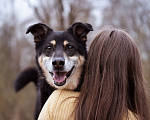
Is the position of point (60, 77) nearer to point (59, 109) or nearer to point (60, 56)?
point (60, 56)

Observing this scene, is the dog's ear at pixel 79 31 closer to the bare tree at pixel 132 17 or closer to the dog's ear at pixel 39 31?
the dog's ear at pixel 39 31

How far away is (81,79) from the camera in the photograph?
2.79 metres

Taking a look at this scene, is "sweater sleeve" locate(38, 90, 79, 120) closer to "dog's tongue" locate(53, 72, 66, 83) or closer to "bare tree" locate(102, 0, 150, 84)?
"dog's tongue" locate(53, 72, 66, 83)

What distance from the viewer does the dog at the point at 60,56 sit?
262 cm

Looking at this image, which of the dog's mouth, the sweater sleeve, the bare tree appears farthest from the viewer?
the bare tree

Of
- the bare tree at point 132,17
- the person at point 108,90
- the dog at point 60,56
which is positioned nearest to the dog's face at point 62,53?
the dog at point 60,56

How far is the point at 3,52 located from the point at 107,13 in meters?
4.21

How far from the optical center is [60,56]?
2621mm

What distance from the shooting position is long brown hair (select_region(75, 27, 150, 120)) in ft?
6.42

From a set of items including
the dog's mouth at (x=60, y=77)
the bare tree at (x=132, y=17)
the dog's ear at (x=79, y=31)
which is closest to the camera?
the dog's mouth at (x=60, y=77)

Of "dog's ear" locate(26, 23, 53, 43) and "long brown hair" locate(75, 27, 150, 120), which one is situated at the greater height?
"dog's ear" locate(26, 23, 53, 43)

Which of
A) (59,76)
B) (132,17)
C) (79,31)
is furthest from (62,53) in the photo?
(132,17)

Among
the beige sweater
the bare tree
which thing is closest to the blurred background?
the bare tree

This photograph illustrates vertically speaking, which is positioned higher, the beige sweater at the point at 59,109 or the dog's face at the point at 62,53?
the dog's face at the point at 62,53
